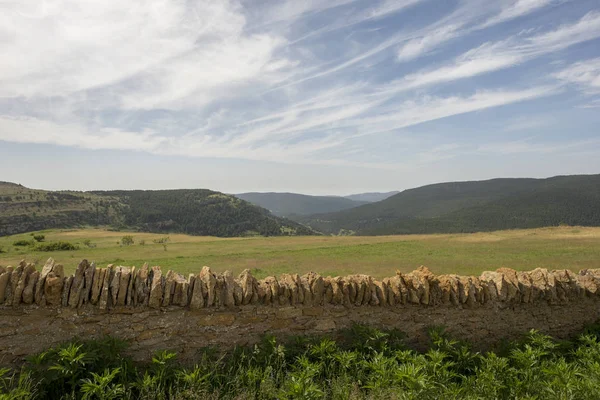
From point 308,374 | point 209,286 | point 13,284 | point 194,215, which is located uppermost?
point 13,284

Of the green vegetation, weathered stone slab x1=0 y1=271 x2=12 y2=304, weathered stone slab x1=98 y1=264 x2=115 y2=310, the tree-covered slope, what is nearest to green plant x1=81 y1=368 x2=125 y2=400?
the green vegetation

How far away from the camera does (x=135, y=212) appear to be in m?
129

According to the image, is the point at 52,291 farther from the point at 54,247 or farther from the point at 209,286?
the point at 54,247

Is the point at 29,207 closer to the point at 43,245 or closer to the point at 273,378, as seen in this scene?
the point at 43,245

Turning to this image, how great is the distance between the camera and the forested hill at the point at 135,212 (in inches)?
4038

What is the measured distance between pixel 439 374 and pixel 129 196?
168 metres

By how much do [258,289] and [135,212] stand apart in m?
137

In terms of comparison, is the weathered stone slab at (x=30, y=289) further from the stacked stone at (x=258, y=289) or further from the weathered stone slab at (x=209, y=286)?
the weathered stone slab at (x=209, y=286)

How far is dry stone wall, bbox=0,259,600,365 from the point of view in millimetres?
5145

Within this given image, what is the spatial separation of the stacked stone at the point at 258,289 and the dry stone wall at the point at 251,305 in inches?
0.7

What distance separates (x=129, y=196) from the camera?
6083 inches

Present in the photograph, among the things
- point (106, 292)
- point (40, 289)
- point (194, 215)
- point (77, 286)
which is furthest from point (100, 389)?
point (194, 215)

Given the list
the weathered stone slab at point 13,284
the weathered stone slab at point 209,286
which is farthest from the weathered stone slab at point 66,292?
the weathered stone slab at point 209,286

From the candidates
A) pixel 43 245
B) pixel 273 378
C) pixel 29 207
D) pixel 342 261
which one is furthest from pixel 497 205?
pixel 29 207
